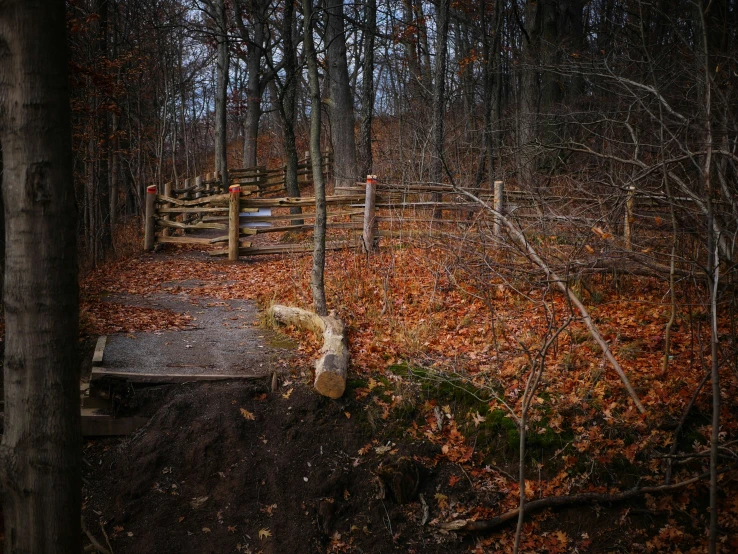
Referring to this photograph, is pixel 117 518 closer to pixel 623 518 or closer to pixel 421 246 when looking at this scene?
pixel 623 518

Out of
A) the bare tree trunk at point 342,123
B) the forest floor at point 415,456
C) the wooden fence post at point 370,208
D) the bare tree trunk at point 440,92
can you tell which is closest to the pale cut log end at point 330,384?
the forest floor at point 415,456

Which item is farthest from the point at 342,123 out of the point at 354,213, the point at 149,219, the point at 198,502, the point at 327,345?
the point at 198,502

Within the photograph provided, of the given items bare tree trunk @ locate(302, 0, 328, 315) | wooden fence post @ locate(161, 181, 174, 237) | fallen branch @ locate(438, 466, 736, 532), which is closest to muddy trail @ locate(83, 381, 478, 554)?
fallen branch @ locate(438, 466, 736, 532)

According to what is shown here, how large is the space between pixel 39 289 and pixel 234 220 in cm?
990

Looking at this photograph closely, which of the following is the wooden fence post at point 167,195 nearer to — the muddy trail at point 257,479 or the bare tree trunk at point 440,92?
→ the bare tree trunk at point 440,92

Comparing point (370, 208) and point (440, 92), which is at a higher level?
point (440, 92)

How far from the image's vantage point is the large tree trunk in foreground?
2729 mm

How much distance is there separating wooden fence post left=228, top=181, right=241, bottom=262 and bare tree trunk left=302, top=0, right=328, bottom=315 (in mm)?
5163

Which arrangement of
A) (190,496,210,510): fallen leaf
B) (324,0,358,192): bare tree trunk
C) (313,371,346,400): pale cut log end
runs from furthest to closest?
(324,0,358,192): bare tree trunk → (313,371,346,400): pale cut log end → (190,496,210,510): fallen leaf

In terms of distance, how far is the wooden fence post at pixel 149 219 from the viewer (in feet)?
45.0

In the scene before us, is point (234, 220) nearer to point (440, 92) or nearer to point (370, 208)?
point (370, 208)

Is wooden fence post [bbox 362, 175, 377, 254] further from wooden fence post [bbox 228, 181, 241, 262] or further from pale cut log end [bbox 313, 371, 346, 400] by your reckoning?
→ pale cut log end [bbox 313, 371, 346, 400]

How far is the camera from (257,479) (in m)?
5.41

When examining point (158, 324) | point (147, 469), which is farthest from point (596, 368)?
point (158, 324)
